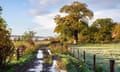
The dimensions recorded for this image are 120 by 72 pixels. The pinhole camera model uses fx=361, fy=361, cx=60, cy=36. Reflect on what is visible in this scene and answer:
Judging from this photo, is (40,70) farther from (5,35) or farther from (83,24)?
(83,24)

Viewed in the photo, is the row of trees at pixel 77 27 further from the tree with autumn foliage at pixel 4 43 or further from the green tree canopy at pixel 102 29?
the tree with autumn foliage at pixel 4 43

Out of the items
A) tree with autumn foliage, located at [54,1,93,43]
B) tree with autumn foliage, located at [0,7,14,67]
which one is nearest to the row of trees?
tree with autumn foliage, located at [54,1,93,43]

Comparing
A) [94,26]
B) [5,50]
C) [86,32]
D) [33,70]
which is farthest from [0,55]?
[94,26]

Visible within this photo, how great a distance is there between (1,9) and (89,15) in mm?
83263

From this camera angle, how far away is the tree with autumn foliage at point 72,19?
102312mm

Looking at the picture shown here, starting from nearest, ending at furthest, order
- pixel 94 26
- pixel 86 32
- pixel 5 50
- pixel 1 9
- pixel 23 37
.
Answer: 1. pixel 1 9
2. pixel 5 50
3. pixel 23 37
4. pixel 86 32
5. pixel 94 26

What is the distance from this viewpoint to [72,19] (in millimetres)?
103188

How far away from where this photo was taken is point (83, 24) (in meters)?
103

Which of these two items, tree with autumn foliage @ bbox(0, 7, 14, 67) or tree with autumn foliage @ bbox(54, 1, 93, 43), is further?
tree with autumn foliage @ bbox(54, 1, 93, 43)

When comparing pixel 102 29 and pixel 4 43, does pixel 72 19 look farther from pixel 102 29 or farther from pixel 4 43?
pixel 4 43

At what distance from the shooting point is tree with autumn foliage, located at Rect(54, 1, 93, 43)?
4028 inches

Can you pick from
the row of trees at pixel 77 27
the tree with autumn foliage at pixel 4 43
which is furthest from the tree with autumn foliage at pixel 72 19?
the tree with autumn foliage at pixel 4 43

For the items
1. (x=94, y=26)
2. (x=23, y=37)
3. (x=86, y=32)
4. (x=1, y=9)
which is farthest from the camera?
(x=94, y=26)

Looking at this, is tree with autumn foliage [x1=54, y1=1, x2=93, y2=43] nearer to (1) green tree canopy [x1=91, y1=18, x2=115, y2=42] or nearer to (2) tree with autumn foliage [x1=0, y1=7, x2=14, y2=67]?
(1) green tree canopy [x1=91, y1=18, x2=115, y2=42]
